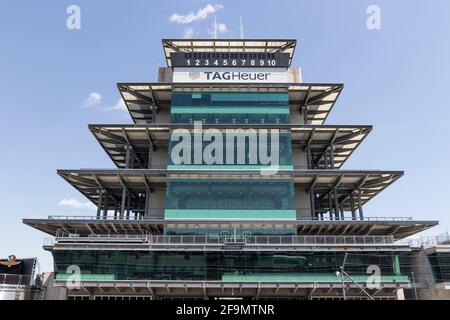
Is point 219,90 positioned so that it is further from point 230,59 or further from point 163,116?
point 163,116

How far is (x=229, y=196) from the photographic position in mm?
Result: 46969

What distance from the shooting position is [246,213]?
45500 millimetres

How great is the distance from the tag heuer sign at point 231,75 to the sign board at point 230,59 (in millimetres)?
683

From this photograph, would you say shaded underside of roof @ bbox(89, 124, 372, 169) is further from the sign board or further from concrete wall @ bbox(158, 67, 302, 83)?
the sign board

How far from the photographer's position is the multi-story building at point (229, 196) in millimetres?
41312

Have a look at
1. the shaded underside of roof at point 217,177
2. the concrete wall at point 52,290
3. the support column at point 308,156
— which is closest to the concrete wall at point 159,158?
the shaded underside of roof at point 217,177

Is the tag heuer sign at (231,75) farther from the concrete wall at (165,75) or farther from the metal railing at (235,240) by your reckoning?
the metal railing at (235,240)

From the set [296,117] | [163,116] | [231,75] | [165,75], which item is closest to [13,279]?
[163,116]

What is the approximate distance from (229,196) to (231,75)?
753 inches
